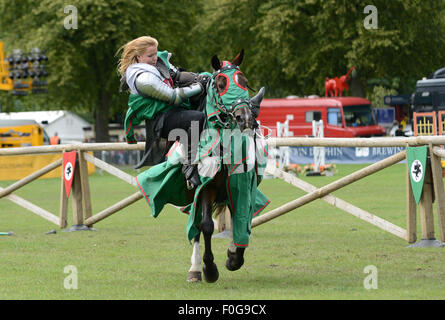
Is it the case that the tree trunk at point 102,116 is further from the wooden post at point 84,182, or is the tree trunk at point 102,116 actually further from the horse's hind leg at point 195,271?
the horse's hind leg at point 195,271

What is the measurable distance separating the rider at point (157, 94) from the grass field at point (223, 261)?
1.13m

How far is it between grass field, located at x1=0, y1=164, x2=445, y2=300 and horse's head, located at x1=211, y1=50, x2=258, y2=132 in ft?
4.54

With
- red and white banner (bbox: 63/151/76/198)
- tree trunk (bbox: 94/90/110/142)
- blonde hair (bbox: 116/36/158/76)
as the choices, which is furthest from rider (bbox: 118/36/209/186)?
tree trunk (bbox: 94/90/110/142)

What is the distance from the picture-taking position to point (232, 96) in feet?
24.3

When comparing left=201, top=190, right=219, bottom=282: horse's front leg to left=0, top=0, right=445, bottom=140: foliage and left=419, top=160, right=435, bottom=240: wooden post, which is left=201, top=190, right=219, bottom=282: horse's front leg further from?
left=0, top=0, right=445, bottom=140: foliage

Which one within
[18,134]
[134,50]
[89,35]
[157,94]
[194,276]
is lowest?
[18,134]

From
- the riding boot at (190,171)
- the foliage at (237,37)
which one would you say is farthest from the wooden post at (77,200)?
the foliage at (237,37)

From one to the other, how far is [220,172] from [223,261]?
2.04 m

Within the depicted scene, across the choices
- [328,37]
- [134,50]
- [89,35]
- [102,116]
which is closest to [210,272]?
[134,50]

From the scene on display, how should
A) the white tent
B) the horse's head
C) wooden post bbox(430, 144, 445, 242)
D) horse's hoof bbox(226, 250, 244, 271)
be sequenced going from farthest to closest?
the white tent < wooden post bbox(430, 144, 445, 242) < horse's hoof bbox(226, 250, 244, 271) < the horse's head

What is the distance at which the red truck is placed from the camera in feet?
128

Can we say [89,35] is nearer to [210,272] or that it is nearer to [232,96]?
[210,272]

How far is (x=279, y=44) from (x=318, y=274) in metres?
33.1
